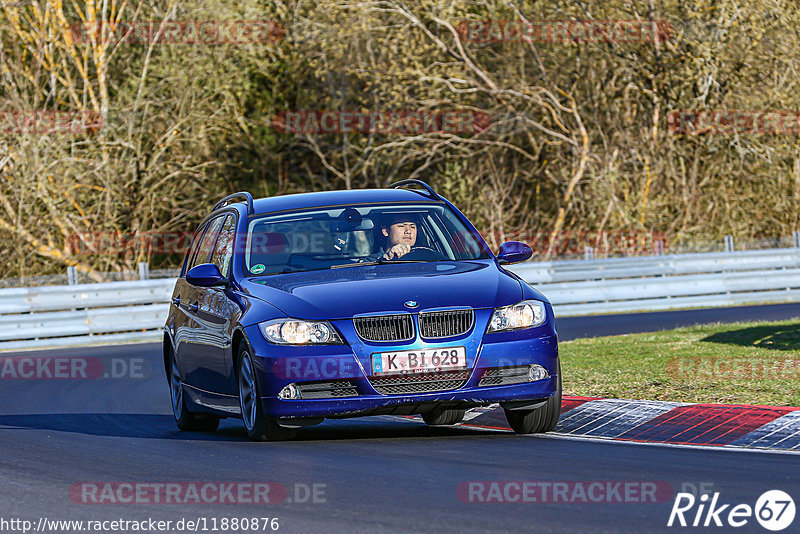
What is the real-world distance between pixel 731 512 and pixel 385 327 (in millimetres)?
3026

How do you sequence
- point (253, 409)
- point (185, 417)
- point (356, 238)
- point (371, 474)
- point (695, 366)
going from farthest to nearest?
1. point (695, 366)
2. point (185, 417)
3. point (356, 238)
4. point (253, 409)
5. point (371, 474)

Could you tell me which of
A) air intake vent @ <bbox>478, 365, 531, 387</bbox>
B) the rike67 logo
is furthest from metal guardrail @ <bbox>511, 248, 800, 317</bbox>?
the rike67 logo

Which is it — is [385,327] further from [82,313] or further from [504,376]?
[82,313]

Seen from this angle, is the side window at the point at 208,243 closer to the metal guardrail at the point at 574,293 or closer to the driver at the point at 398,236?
the driver at the point at 398,236

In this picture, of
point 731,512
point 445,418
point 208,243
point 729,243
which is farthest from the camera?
point 729,243

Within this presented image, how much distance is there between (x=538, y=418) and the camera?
9094 millimetres

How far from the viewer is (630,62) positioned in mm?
32000

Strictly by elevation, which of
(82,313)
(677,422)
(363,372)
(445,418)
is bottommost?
(82,313)

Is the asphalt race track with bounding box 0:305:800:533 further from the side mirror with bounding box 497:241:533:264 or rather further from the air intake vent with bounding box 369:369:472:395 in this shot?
the side mirror with bounding box 497:241:533:264

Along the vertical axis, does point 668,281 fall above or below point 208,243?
below

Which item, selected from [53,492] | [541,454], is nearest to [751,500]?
[541,454]

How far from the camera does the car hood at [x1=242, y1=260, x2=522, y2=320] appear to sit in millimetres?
8523

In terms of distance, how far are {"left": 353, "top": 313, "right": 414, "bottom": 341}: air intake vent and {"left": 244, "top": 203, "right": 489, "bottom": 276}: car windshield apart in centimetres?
112

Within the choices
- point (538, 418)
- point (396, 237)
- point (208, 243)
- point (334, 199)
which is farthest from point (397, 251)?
point (208, 243)
